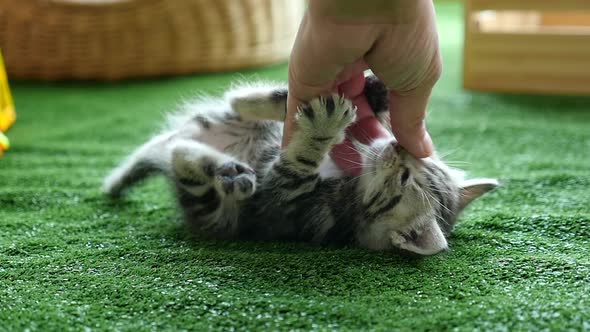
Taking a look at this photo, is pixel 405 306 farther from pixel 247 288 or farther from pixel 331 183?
pixel 331 183

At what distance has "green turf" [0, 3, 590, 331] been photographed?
118cm

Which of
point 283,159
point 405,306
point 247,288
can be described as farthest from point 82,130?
point 405,306

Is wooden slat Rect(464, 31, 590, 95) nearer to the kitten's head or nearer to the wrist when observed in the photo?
the kitten's head

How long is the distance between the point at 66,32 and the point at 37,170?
4.84ft

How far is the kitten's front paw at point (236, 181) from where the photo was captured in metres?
1.49

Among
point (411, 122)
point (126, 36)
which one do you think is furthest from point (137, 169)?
point (126, 36)

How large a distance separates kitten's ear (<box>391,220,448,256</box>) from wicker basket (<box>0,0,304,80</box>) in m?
2.34

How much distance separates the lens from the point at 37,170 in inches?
81.7

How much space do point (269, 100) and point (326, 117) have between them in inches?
12.0

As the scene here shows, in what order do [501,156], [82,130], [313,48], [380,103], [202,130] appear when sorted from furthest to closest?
[82,130] < [501,156] < [202,130] < [380,103] < [313,48]

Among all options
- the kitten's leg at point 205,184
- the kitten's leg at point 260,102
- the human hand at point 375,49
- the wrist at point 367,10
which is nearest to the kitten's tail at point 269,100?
the kitten's leg at point 260,102

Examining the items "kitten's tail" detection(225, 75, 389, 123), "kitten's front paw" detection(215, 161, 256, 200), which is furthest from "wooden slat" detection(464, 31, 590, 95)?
"kitten's front paw" detection(215, 161, 256, 200)

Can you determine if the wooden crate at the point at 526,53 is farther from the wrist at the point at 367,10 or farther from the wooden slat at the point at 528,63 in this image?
the wrist at the point at 367,10

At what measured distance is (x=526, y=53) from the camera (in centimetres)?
300
